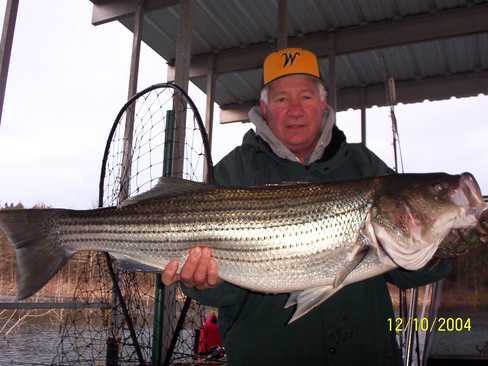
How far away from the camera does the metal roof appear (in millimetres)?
9641

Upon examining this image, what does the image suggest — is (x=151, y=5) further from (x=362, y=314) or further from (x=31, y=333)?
(x=362, y=314)

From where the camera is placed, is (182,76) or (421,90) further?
(421,90)

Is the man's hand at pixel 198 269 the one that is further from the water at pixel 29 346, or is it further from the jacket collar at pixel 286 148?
the water at pixel 29 346

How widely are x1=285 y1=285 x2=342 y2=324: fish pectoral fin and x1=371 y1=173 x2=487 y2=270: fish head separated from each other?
39 cm

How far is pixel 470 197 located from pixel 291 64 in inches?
66.1

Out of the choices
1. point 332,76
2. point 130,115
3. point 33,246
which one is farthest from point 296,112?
point 332,76

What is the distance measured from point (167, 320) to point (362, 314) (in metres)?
3.31

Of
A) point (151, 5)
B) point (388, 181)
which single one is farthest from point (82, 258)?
point (151, 5)

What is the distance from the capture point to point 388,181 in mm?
2977

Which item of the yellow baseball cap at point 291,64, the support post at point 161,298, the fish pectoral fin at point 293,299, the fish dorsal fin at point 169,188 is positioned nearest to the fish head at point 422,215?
the fish pectoral fin at point 293,299

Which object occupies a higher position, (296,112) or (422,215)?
(296,112)

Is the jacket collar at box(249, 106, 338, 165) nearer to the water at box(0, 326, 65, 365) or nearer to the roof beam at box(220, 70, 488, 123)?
the water at box(0, 326, 65, 365)

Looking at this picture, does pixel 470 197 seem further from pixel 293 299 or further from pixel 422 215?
pixel 293 299

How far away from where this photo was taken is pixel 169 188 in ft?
10.5
